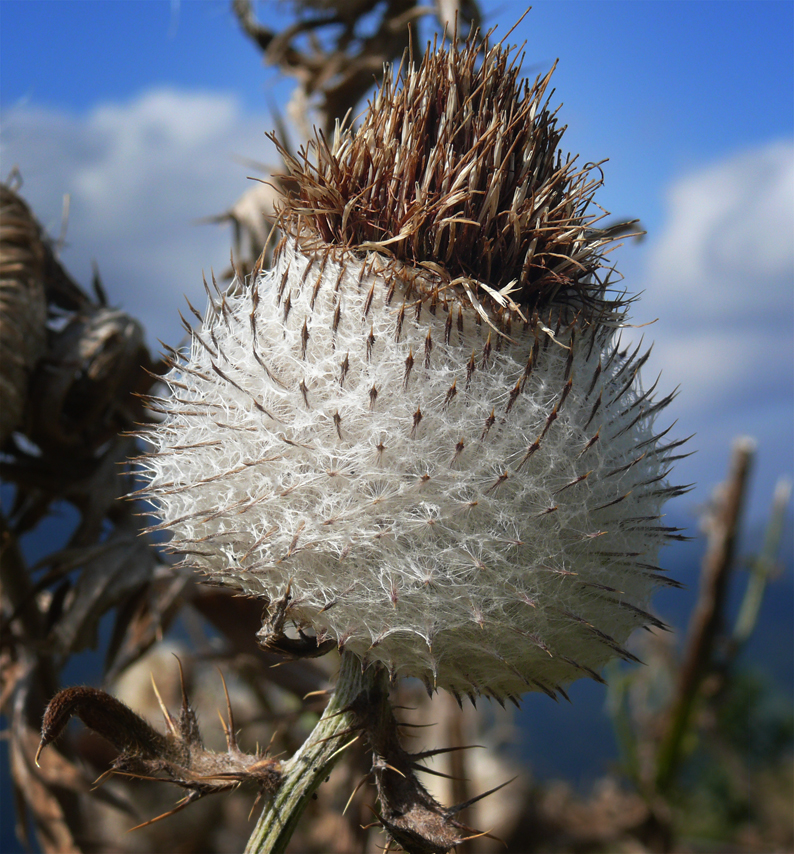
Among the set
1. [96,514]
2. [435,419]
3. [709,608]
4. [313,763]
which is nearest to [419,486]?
[435,419]

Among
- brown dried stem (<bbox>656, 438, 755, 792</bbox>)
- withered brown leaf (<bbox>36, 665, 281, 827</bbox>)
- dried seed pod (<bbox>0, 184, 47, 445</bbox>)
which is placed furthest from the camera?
brown dried stem (<bbox>656, 438, 755, 792</bbox>)

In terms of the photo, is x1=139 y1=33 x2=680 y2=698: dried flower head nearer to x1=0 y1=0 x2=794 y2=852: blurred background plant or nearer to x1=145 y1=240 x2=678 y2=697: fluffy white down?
x1=145 y1=240 x2=678 y2=697: fluffy white down

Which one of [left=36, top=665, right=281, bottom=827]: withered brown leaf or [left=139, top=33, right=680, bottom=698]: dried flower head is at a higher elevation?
[left=139, top=33, right=680, bottom=698]: dried flower head

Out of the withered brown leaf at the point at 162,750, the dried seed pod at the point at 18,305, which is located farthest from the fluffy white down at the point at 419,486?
the dried seed pod at the point at 18,305

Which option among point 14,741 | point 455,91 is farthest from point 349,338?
point 14,741

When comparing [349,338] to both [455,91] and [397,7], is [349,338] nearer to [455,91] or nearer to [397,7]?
[455,91]

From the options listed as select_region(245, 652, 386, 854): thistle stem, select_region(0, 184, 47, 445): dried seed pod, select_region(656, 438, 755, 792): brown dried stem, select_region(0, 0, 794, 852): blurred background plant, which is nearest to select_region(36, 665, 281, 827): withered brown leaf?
select_region(245, 652, 386, 854): thistle stem

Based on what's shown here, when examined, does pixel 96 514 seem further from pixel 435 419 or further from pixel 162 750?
pixel 435 419

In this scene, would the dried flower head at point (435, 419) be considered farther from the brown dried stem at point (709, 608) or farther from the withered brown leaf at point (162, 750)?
the brown dried stem at point (709, 608)
